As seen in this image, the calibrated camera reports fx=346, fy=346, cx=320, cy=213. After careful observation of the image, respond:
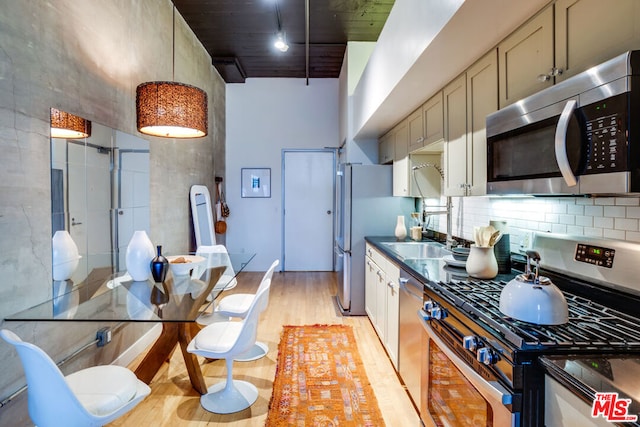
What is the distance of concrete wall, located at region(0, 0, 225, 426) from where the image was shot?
64.6 inches

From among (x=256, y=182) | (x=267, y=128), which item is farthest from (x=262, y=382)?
(x=267, y=128)

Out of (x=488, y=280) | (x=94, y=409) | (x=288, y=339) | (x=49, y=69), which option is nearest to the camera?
(x=94, y=409)

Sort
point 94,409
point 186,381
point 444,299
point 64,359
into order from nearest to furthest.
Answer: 1. point 94,409
2. point 444,299
3. point 64,359
4. point 186,381

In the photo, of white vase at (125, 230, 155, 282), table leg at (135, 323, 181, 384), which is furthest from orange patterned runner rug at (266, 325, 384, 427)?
white vase at (125, 230, 155, 282)

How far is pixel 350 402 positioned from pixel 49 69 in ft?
8.53

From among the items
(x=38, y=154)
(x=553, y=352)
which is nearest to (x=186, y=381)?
(x=38, y=154)

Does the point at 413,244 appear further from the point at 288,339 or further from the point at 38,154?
the point at 38,154

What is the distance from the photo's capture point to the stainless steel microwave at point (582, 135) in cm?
95

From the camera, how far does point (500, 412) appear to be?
42.3 inches

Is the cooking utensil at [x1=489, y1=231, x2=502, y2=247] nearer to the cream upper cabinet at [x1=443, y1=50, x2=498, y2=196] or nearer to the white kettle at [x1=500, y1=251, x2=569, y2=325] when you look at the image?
the cream upper cabinet at [x1=443, y1=50, x2=498, y2=196]

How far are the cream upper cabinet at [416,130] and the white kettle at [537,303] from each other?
183cm

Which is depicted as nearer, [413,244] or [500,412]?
[500,412]

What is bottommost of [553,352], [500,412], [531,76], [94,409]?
[94,409]

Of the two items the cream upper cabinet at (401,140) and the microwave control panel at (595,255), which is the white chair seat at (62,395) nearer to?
the microwave control panel at (595,255)
